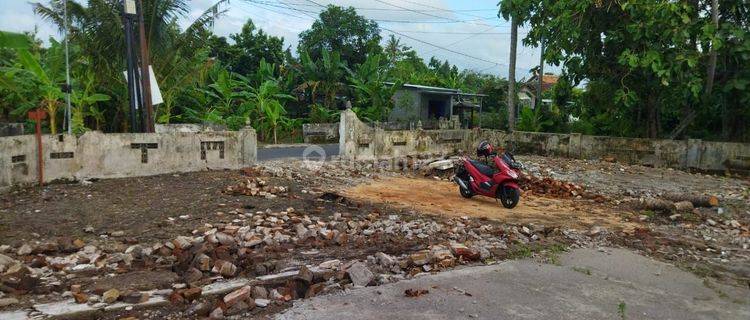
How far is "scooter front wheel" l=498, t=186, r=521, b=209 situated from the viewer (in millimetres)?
9234

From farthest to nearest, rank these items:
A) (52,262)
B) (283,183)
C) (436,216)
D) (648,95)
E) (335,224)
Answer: (648,95) → (283,183) → (436,216) → (335,224) → (52,262)

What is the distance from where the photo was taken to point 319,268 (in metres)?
4.89

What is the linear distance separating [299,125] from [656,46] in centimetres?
1452

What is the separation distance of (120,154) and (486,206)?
700 centimetres

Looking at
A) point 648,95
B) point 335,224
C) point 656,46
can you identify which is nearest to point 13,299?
point 335,224

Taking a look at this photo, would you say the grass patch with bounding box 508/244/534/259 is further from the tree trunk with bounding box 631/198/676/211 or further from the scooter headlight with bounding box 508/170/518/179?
the tree trunk with bounding box 631/198/676/211

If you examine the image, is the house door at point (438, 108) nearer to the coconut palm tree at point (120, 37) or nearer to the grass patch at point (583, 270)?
the coconut palm tree at point (120, 37)

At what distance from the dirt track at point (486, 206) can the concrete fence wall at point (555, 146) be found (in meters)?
2.32

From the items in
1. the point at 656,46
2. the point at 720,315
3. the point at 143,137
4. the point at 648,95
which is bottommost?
the point at 720,315

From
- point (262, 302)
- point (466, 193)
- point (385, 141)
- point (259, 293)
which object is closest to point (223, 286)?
point (259, 293)

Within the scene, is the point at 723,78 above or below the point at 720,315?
above

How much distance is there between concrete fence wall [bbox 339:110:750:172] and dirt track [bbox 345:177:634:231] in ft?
7.63

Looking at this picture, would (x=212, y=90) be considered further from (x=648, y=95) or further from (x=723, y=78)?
(x=723, y=78)

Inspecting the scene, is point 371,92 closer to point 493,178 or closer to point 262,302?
point 493,178
